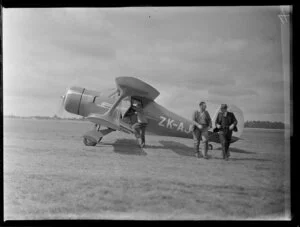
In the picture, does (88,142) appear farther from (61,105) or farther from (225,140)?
(225,140)

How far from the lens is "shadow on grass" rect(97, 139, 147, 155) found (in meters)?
2.39

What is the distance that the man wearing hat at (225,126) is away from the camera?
2.36 meters

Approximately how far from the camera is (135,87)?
→ 2.35 metres

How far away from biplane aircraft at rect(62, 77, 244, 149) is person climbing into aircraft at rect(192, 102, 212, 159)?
0.05 meters

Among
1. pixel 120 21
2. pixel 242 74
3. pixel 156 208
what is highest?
pixel 120 21

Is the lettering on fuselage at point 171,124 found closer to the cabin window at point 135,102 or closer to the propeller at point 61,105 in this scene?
the cabin window at point 135,102

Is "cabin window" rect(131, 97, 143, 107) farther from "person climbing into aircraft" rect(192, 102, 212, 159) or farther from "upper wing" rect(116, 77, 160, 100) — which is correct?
"person climbing into aircraft" rect(192, 102, 212, 159)

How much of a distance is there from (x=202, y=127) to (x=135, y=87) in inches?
31.7

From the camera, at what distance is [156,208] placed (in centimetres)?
229

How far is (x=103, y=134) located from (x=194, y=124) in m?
0.95

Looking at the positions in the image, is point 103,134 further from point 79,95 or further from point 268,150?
point 268,150

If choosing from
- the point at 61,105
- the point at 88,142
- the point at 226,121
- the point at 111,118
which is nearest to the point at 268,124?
the point at 226,121

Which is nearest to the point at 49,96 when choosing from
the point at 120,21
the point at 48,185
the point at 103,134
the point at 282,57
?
the point at 103,134

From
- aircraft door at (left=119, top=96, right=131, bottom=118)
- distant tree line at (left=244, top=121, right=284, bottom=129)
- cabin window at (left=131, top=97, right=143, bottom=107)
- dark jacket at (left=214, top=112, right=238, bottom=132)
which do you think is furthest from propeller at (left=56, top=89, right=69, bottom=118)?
distant tree line at (left=244, top=121, right=284, bottom=129)
